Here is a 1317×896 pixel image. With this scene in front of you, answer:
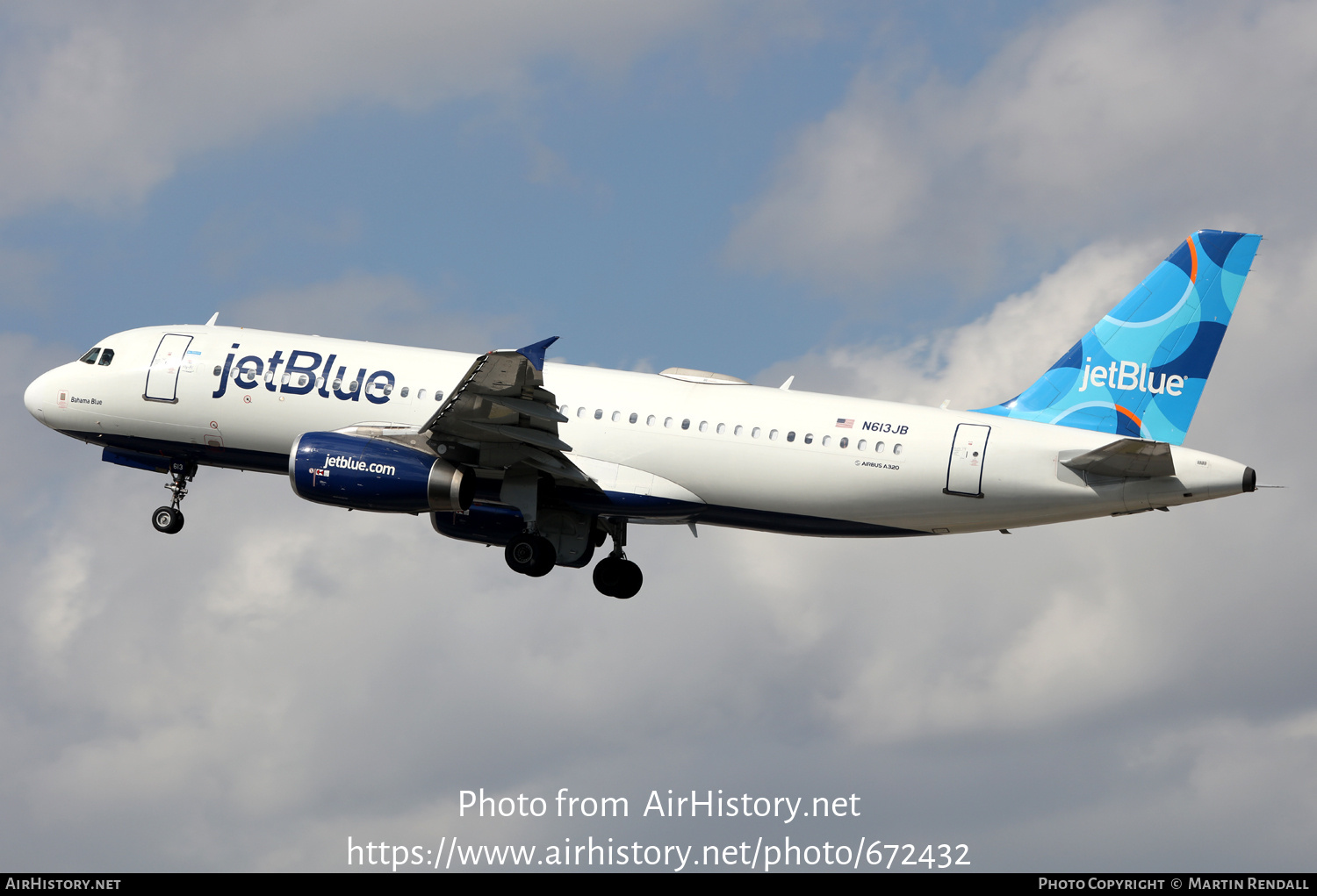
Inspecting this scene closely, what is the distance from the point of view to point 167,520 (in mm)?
44281

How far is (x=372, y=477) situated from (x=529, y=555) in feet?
18.6

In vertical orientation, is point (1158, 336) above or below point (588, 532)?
above

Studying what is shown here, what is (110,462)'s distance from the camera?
44.2m

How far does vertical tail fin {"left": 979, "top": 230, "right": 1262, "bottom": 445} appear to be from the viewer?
128 ft

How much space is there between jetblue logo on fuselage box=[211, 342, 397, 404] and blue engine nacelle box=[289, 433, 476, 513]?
3203 millimetres

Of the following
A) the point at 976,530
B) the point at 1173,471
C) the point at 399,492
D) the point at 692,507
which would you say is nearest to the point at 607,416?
the point at 692,507

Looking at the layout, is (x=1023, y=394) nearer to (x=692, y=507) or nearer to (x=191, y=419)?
(x=692, y=507)

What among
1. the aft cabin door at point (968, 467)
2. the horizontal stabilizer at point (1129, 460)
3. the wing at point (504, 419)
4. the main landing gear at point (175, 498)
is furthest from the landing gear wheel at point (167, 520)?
the horizontal stabilizer at point (1129, 460)

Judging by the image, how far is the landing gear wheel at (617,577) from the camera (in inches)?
1721

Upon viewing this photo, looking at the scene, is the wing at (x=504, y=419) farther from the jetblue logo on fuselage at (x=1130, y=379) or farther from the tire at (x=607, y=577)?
the jetblue logo on fuselage at (x=1130, y=379)

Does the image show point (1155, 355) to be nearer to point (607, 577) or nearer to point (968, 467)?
point (968, 467)

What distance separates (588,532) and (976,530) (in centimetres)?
1091

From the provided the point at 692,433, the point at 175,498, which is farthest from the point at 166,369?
the point at 692,433

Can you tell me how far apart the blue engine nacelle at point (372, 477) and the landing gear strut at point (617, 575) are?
714 centimetres
